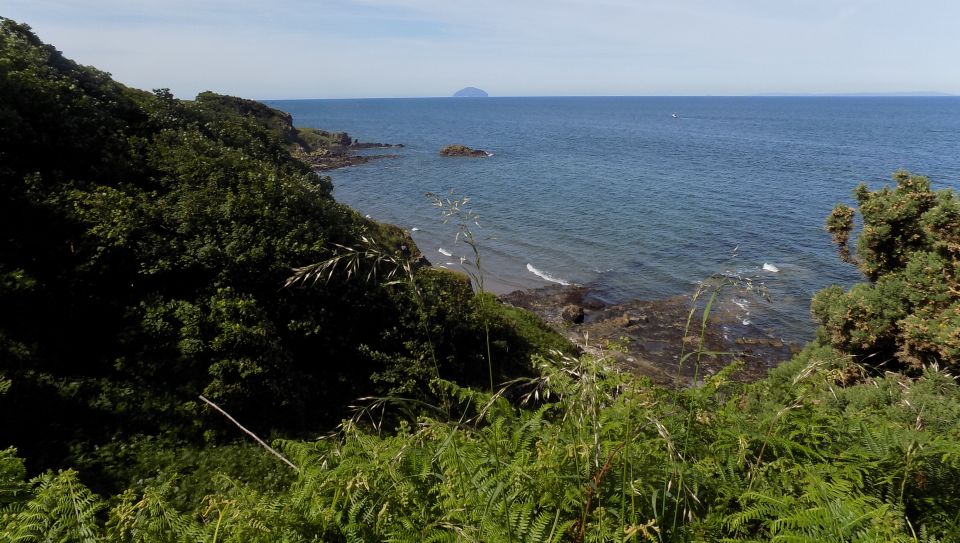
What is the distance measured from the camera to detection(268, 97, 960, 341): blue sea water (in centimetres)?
3400

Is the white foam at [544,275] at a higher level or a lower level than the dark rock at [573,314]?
higher

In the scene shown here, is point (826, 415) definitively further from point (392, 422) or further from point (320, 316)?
point (320, 316)

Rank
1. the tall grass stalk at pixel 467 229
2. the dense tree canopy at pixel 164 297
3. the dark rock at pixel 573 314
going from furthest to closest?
the dark rock at pixel 573 314 → the dense tree canopy at pixel 164 297 → the tall grass stalk at pixel 467 229

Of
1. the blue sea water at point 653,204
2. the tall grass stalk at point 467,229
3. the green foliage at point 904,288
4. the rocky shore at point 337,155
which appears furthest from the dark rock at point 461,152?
the tall grass stalk at point 467,229

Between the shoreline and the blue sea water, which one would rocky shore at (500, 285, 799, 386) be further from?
the blue sea water

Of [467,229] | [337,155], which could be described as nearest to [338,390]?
[467,229]

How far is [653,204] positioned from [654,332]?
29.2 metres

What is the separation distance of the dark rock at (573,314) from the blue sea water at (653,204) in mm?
3714

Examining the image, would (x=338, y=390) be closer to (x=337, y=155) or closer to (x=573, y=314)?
(x=573, y=314)

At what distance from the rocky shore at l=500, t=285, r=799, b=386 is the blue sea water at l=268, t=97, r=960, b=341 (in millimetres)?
1601

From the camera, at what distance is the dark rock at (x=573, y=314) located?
28688 millimetres

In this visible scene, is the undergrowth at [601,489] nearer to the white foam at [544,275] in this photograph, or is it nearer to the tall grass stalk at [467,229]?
the tall grass stalk at [467,229]

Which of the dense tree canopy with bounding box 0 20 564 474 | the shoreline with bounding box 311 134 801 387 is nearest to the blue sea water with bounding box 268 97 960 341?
the shoreline with bounding box 311 134 801 387

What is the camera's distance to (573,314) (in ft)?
94.6
